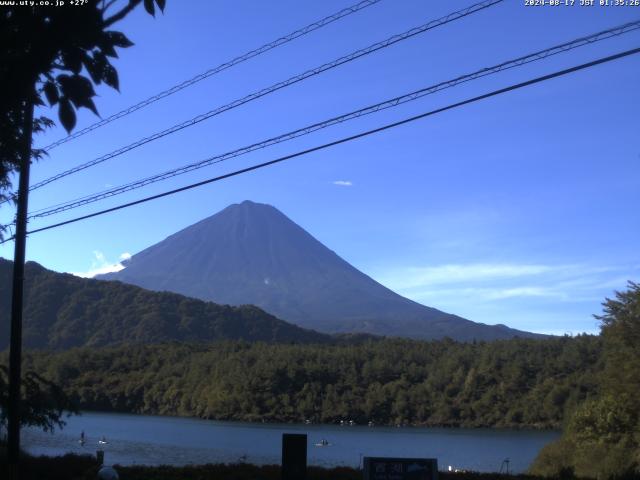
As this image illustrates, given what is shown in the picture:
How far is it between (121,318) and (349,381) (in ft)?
201

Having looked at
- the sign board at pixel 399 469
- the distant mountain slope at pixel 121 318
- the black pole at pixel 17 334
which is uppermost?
the distant mountain slope at pixel 121 318

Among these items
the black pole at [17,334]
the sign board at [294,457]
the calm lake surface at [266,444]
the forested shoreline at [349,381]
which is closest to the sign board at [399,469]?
the sign board at [294,457]

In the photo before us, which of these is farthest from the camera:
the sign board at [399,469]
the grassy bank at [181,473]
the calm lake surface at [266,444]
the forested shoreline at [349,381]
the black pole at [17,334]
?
the forested shoreline at [349,381]

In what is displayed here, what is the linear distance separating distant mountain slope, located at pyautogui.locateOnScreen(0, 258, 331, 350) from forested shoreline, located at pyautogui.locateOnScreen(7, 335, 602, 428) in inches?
1119

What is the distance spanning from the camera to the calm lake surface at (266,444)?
3969cm

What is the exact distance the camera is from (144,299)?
484ft

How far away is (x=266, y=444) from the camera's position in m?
54.0

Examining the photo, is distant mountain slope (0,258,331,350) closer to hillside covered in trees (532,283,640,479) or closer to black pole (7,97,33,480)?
hillside covered in trees (532,283,640,479)

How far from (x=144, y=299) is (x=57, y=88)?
483 feet

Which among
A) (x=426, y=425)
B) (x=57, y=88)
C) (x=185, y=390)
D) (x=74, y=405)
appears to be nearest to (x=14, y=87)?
(x=57, y=88)

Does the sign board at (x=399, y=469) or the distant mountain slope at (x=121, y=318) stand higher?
the distant mountain slope at (x=121, y=318)

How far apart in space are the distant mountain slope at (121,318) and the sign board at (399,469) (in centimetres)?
12238

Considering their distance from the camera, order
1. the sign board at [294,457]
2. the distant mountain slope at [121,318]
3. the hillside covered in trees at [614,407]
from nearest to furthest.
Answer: the sign board at [294,457], the hillside covered in trees at [614,407], the distant mountain slope at [121,318]

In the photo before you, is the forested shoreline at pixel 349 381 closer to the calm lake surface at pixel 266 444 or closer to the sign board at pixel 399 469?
the calm lake surface at pixel 266 444
